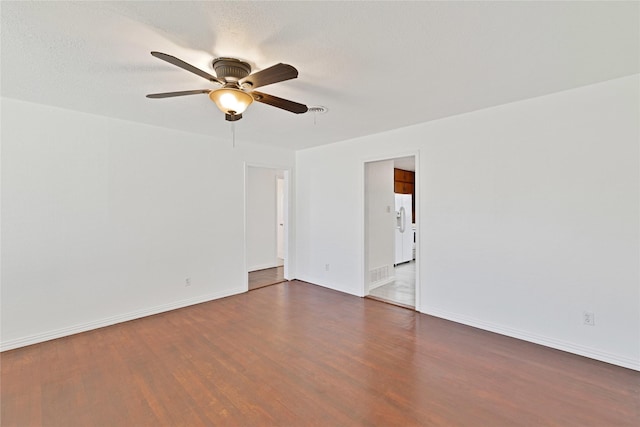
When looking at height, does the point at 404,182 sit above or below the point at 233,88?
below

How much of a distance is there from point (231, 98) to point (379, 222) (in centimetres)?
348

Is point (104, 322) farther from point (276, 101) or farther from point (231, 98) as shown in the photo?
point (276, 101)

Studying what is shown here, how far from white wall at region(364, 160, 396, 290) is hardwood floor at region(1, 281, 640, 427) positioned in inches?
59.1

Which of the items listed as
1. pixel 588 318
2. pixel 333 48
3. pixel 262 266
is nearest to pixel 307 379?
pixel 333 48

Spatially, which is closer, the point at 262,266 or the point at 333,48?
the point at 333,48

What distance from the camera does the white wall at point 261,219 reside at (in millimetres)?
6090

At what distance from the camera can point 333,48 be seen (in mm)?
1851

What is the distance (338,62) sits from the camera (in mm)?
2033

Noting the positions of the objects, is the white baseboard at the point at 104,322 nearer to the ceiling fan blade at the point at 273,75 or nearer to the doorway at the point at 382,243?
the doorway at the point at 382,243

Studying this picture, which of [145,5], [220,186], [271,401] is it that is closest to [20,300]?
[220,186]

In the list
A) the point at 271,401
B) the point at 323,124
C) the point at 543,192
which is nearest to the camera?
the point at 271,401

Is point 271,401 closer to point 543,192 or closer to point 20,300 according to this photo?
point 20,300

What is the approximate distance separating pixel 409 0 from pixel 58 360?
3.81 meters

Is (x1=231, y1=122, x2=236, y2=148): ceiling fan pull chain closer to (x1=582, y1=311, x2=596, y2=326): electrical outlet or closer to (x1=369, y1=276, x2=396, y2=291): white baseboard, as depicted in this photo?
(x1=369, y1=276, x2=396, y2=291): white baseboard
